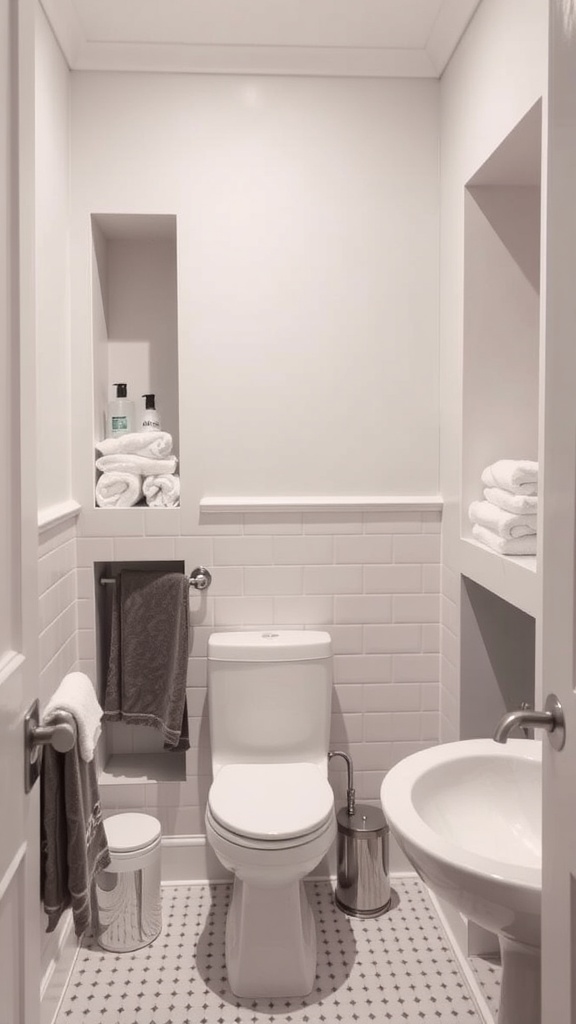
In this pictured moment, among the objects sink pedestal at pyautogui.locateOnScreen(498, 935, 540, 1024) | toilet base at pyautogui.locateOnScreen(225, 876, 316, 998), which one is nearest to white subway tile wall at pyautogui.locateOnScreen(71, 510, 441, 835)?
toilet base at pyautogui.locateOnScreen(225, 876, 316, 998)

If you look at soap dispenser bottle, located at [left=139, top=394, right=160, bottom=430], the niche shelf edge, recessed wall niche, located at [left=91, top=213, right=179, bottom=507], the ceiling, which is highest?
the ceiling

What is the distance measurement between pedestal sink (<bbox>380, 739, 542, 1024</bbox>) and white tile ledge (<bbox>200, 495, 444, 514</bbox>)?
105 centimetres

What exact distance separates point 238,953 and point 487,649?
42.7 inches

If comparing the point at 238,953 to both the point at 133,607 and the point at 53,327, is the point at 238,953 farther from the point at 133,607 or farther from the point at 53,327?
the point at 53,327

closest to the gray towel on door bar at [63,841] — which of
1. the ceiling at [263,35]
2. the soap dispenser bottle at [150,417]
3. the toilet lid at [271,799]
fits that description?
the toilet lid at [271,799]

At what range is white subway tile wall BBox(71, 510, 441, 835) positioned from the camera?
248 cm

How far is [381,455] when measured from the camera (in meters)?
2.52

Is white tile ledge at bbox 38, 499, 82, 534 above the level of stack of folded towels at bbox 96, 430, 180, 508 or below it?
below

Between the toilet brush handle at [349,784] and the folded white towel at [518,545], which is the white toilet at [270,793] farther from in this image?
the folded white towel at [518,545]

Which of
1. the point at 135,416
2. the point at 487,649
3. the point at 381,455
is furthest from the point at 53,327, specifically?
the point at 487,649

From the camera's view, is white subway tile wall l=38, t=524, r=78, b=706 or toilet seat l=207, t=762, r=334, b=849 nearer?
toilet seat l=207, t=762, r=334, b=849

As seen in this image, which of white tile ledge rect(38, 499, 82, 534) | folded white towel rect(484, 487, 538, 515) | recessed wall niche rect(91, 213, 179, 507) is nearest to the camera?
folded white towel rect(484, 487, 538, 515)

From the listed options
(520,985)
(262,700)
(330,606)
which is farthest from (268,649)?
(520,985)

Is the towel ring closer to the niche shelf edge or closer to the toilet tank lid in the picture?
the niche shelf edge
